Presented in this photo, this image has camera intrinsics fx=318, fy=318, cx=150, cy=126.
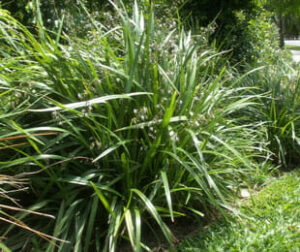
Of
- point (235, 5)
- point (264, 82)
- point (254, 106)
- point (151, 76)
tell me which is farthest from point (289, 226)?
point (235, 5)

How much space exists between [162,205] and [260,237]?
2.38ft

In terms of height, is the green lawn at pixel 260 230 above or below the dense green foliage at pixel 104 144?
below

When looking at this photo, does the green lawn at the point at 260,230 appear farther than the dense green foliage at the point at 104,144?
Yes

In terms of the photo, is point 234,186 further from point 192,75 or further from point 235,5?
point 235,5

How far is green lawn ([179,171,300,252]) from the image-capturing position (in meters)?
2.17

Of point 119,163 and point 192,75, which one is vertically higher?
point 192,75

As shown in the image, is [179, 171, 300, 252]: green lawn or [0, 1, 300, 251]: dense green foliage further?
[179, 171, 300, 252]: green lawn

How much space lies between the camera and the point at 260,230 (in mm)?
2355

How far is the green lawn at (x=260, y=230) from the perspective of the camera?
217 cm

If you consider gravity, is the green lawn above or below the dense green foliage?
below

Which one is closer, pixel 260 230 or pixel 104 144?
pixel 104 144

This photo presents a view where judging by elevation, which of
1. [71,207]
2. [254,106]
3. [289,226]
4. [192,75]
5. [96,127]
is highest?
[192,75]

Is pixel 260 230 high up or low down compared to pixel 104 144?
down

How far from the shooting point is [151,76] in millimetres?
2398
